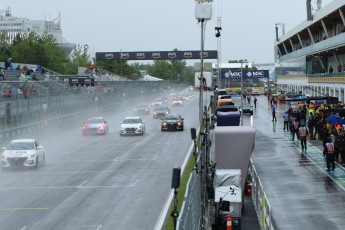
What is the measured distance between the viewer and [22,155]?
95.8 feet

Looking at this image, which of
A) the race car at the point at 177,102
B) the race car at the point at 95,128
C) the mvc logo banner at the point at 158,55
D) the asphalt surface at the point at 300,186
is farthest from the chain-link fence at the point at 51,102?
the mvc logo banner at the point at 158,55

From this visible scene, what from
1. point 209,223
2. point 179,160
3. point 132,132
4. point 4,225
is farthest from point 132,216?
point 132,132

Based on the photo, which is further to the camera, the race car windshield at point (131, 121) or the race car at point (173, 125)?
the race car at point (173, 125)

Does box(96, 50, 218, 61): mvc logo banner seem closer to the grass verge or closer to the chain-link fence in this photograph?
the chain-link fence

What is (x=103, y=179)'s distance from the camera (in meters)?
26.0

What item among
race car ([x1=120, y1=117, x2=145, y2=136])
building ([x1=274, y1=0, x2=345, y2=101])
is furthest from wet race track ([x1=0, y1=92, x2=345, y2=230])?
building ([x1=274, y1=0, x2=345, y2=101])

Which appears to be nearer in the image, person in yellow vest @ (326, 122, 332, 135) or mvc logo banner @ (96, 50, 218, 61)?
person in yellow vest @ (326, 122, 332, 135)

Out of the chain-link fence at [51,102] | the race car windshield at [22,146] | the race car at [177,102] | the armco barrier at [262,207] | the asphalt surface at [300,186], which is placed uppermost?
the chain-link fence at [51,102]

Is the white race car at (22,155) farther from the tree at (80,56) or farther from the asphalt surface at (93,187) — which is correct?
the tree at (80,56)

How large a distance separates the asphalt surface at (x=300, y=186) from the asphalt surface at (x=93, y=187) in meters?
3.70

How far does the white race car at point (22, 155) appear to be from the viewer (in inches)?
1146

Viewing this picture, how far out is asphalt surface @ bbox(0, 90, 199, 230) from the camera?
1812cm

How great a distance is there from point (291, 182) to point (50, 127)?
2907cm

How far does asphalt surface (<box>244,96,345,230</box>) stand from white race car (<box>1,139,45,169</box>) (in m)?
9.88
